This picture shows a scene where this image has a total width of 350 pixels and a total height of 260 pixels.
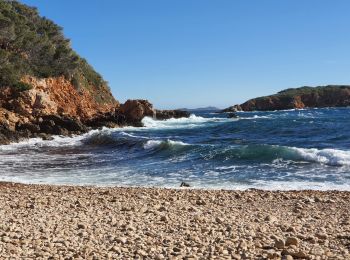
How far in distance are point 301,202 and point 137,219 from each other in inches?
181

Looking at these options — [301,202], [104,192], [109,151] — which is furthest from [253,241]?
[109,151]

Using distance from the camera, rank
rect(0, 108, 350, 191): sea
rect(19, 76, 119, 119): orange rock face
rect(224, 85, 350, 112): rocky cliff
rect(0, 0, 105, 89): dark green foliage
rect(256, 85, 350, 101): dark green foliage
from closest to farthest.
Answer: rect(0, 108, 350, 191): sea < rect(19, 76, 119, 119): orange rock face < rect(0, 0, 105, 89): dark green foliage < rect(224, 85, 350, 112): rocky cliff < rect(256, 85, 350, 101): dark green foliage

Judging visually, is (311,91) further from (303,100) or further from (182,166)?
(182,166)

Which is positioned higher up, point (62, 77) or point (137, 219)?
point (62, 77)

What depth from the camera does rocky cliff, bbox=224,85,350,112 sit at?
14862 centimetres

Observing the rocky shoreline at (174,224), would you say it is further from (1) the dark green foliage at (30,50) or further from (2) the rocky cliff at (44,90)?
(1) the dark green foliage at (30,50)

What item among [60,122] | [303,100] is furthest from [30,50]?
[303,100]

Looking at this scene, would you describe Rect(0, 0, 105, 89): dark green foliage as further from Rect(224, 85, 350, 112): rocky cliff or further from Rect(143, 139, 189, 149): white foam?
Rect(224, 85, 350, 112): rocky cliff

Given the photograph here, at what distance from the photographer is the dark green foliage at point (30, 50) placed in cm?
3771

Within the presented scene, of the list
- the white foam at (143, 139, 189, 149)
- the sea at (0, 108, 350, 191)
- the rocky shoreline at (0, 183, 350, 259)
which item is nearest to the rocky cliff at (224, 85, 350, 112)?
the white foam at (143, 139, 189, 149)

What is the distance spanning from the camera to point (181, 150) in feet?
82.0

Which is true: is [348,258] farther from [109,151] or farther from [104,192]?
[109,151]

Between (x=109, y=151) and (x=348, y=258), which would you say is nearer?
(x=348, y=258)

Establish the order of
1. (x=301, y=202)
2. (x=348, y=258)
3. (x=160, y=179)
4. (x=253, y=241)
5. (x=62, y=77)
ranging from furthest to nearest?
1. (x=62, y=77)
2. (x=160, y=179)
3. (x=301, y=202)
4. (x=253, y=241)
5. (x=348, y=258)
